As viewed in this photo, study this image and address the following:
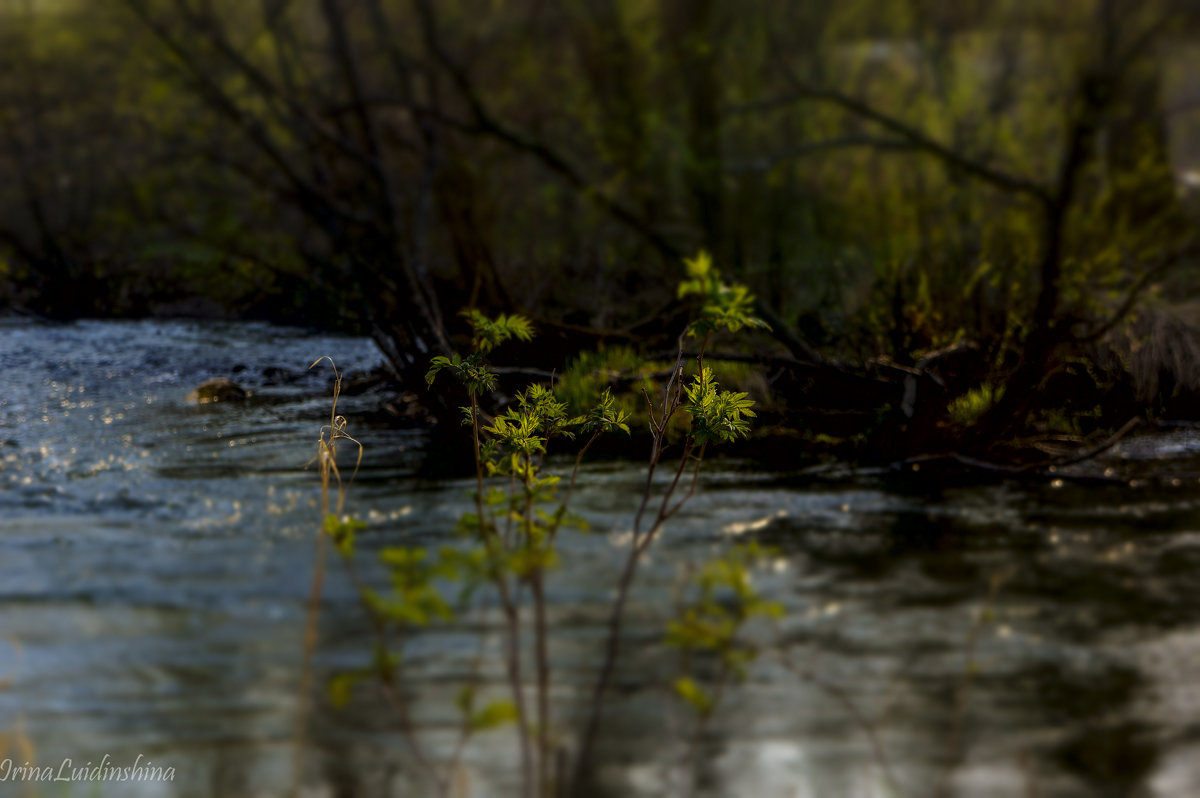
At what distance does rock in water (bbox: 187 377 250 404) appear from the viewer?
1059cm

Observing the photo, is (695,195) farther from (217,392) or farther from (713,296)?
Answer: (713,296)

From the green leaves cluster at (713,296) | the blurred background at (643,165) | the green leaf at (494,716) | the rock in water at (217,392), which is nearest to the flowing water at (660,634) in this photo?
the green leaf at (494,716)

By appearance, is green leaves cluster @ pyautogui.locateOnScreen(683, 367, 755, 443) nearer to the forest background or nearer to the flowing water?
the flowing water

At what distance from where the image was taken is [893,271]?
10148 mm

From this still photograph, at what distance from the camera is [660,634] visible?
4.75 meters

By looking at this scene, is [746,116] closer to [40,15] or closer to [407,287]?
[407,287]

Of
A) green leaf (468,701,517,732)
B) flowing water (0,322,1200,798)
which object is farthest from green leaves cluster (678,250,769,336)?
green leaf (468,701,517,732)

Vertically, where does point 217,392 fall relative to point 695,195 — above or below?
below

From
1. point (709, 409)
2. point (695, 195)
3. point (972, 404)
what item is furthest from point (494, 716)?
point (695, 195)

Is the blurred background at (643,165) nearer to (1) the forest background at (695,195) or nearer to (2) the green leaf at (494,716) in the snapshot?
(1) the forest background at (695,195)

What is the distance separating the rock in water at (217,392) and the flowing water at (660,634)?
2260 millimetres

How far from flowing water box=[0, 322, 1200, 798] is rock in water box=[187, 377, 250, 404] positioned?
7.42 ft

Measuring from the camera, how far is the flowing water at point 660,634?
12.0 feet

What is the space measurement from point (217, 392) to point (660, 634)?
279 inches
